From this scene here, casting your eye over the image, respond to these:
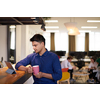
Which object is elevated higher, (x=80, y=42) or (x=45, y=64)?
(x=80, y=42)

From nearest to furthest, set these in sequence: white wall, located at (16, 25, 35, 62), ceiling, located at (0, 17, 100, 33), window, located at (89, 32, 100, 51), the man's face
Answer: the man's face, ceiling, located at (0, 17, 100, 33), white wall, located at (16, 25, 35, 62), window, located at (89, 32, 100, 51)

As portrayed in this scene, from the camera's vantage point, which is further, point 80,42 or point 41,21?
point 80,42

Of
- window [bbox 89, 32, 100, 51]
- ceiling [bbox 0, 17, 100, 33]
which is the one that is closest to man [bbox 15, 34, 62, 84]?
ceiling [bbox 0, 17, 100, 33]

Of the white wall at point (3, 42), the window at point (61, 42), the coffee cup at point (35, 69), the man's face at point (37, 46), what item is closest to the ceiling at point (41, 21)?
the white wall at point (3, 42)

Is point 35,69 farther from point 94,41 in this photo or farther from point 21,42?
point 94,41

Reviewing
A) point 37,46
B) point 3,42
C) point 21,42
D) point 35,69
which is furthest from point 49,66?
point 21,42

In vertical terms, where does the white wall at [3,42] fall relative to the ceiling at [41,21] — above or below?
below

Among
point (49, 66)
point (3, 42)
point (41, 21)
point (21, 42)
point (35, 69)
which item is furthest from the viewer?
point (21, 42)

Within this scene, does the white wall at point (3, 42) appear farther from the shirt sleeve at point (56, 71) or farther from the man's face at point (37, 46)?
the shirt sleeve at point (56, 71)

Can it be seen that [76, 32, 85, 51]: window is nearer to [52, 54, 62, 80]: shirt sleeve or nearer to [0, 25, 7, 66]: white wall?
[0, 25, 7, 66]: white wall

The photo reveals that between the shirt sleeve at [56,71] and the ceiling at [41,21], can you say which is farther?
the ceiling at [41,21]
